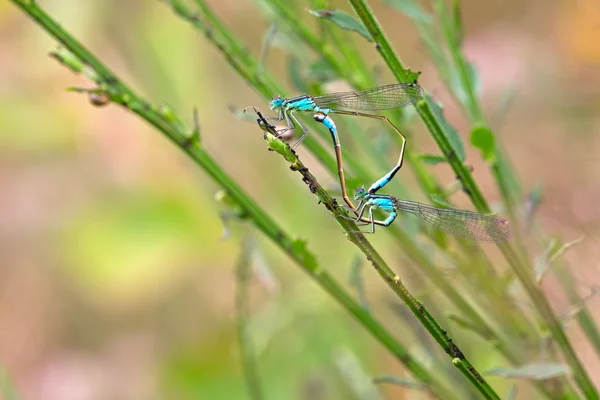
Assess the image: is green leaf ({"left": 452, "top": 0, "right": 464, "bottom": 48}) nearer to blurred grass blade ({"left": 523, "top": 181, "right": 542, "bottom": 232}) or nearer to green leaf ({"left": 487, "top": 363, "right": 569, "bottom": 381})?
blurred grass blade ({"left": 523, "top": 181, "right": 542, "bottom": 232})

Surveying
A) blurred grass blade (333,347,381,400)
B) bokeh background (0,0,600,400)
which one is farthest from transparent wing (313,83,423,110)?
bokeh background (0,0,600,400)

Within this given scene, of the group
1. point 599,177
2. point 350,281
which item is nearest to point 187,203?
point 599,177

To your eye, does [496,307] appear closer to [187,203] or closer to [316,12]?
[316,12]

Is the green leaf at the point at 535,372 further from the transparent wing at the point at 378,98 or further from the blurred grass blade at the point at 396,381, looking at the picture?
the transparent wing at the point at 378,98

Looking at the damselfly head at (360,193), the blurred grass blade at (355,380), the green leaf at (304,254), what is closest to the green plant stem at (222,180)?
the green leaf at (304,254)

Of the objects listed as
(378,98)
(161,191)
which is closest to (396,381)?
(378,98)

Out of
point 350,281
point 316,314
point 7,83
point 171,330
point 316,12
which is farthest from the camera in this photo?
point 7,83

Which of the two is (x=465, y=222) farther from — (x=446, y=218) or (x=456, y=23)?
(x=456, y=23)
